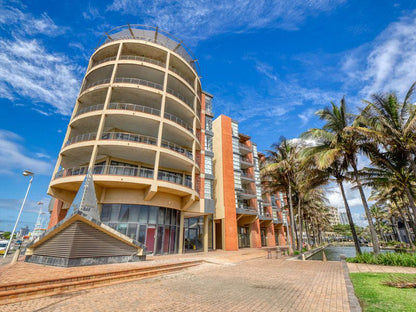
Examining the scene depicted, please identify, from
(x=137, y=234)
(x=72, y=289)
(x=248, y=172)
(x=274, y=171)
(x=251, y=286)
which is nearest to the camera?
Result: (x=72, y=289)

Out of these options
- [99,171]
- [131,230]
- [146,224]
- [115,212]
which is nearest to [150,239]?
[146,224]

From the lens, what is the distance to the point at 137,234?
17047 millimetres

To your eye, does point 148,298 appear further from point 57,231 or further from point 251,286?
point 57,231

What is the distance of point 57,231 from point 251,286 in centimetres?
1040

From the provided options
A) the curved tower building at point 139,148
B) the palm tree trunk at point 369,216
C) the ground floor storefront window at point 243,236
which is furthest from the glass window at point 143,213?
the ground floor storefront window at point 243,236

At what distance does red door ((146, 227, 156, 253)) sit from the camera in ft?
57.5

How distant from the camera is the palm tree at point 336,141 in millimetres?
14805

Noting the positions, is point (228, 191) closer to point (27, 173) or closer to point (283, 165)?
point (283, 165)

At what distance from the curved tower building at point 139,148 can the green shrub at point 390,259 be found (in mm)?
13831

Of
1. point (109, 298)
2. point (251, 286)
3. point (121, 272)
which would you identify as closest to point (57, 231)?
point (121, 272)

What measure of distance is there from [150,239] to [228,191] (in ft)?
41.4

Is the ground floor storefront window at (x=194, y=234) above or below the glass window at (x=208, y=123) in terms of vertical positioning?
below

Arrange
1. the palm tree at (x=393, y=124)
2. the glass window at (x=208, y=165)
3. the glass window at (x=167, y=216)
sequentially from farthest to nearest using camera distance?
the glass window at (x=208, y=165) < the glass window at (x=167, y=216) < the palm tree at (x=393, y=124)

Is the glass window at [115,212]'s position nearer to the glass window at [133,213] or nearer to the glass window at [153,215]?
the glass window at [133,213]
